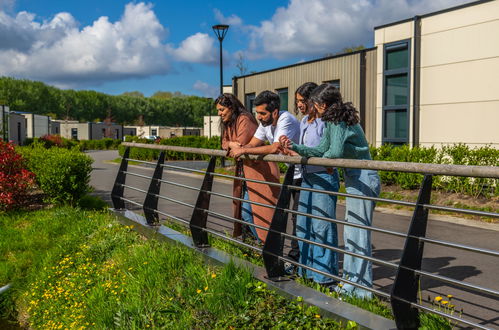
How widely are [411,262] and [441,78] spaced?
48.0 feet

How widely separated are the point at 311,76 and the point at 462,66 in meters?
7.94

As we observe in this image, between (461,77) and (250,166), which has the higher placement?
(461,77)

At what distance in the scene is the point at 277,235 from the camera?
14.2 ft

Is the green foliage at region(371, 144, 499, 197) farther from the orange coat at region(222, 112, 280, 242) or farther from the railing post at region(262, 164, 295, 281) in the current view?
the railing post at region(262, 164, 295, 281)

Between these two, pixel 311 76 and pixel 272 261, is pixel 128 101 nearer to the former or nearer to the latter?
pixel 311 76

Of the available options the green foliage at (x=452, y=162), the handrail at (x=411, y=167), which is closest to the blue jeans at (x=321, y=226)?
the handrail at (x=411, y=167)

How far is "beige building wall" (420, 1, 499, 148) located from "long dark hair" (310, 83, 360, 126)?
40.0ft

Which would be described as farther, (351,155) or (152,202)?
(152,202)

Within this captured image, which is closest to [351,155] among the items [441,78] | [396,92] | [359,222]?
[359,222]

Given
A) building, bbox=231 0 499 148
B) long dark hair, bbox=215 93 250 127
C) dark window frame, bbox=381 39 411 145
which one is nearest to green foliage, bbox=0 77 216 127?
building, bbox=231 0 499 148

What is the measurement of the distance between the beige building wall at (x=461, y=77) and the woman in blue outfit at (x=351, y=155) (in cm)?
1210

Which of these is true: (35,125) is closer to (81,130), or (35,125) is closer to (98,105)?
(81,130)

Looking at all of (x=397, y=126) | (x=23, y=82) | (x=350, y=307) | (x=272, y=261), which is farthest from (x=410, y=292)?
(x=23, y=82)

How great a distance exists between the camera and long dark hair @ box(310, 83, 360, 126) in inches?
161
